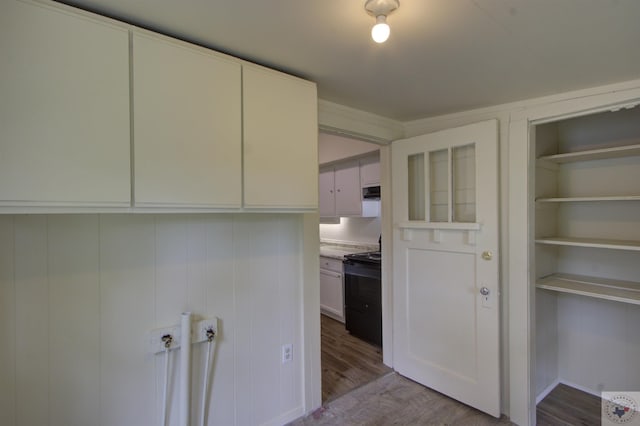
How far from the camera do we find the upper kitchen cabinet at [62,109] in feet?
3.41

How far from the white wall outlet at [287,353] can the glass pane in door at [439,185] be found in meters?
1.42

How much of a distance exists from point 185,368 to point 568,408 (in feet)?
8.78

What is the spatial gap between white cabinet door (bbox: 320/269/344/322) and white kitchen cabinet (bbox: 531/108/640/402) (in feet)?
6.87

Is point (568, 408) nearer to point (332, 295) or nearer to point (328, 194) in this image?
point (332, 295)

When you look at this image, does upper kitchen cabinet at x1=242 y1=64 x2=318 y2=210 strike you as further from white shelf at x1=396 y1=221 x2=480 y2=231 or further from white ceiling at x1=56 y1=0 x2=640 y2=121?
white shelf at x1=396 y1=221 x2=480 y2=231

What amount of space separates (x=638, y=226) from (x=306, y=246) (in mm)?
2364

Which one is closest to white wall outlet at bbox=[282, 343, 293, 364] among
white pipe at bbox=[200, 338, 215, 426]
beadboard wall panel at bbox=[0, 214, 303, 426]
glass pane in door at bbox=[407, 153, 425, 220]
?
beadboard wall panel at bbox=[0, 214, 303, 426]

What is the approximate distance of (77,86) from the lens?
44.9 inches

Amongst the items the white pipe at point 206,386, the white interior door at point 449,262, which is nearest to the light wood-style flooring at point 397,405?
the white interior door at point 449,262

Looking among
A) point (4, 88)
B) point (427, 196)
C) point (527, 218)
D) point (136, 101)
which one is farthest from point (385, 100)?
point (4, 88)

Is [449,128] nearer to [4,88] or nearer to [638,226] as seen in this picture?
[638,226]

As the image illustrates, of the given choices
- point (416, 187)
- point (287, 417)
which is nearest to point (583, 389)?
point (416, 187)

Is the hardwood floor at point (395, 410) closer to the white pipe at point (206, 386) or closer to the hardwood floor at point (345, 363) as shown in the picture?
the hardwood floor at point (345, 363)

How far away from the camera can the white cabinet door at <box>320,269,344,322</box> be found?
395 cm
